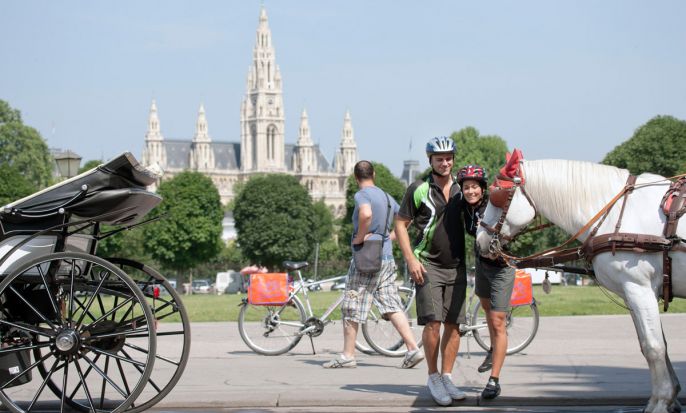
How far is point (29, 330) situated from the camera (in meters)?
8.72

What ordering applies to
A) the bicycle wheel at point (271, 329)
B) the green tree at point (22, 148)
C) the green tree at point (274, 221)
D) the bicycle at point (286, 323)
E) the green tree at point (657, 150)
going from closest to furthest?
the bicycle at point (286, 323), the bicycle wheel at point (271, 329), the green tree at point (657, 150), the green tree at point (22, 148), the green tree at point (274, 221)

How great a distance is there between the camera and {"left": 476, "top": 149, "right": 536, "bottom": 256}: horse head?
8695mm

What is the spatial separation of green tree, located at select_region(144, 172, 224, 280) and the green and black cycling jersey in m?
96.4

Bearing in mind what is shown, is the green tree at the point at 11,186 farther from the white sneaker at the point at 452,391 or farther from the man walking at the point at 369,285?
the white sneaker at the point at 452,391

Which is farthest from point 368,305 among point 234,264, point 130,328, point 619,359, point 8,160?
point 234,264

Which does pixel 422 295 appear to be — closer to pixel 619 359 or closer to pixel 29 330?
pixel 29 330

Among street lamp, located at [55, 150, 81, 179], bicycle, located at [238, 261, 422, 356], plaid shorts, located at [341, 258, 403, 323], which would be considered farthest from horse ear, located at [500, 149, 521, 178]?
street lamp, located at [55, 150, 81, 179]

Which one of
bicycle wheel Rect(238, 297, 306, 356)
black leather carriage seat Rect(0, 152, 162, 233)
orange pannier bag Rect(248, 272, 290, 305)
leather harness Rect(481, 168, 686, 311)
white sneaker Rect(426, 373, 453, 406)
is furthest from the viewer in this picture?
orange pannier bag Rect(248, 272, 290, 305)

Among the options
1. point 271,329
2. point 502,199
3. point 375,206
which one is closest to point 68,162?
point 271,329

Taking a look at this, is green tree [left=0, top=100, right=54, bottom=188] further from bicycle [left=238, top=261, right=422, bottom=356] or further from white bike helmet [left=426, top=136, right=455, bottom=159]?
white bike helmet [left=426, top=136, right=455, bottom=159]

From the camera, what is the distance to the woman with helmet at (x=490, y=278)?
380 inches

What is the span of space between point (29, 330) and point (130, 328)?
2.46ft

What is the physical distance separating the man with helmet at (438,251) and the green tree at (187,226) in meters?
96.4

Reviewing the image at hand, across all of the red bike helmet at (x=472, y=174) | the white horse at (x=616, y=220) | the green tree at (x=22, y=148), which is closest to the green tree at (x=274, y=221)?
the green tree at (x=22, y=148)
